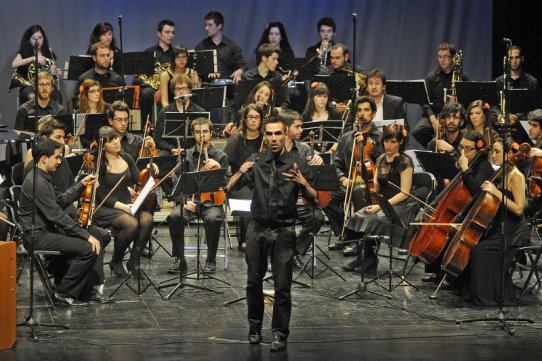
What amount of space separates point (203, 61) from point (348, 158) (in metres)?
2.86

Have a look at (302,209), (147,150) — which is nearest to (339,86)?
(302,209)

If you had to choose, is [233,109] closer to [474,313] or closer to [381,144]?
[381,144]

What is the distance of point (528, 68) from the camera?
1276 centimetres

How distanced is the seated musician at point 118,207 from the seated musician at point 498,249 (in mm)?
2799

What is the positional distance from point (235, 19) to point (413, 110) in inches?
104

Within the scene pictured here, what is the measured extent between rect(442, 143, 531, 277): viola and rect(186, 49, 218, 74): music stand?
4.60 metres

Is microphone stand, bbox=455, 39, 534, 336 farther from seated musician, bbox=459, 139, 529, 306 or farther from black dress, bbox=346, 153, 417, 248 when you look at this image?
black dress, bbox=346, 153, 417, 248

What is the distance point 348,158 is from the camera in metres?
9.72

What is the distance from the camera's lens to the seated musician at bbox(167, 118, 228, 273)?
30.0ft

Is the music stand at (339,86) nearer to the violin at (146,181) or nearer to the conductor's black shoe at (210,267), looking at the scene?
the violin at (146,181)

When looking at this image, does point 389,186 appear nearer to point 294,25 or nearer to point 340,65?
point 340,65

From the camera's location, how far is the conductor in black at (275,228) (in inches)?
273

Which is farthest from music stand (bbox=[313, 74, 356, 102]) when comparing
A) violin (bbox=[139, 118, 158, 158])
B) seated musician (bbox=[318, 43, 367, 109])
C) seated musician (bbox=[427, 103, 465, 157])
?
violin (bbox=[139, 118, 158, 158])

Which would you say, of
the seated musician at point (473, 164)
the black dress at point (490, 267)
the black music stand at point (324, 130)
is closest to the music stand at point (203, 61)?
the black music stand at point (324, 130)
